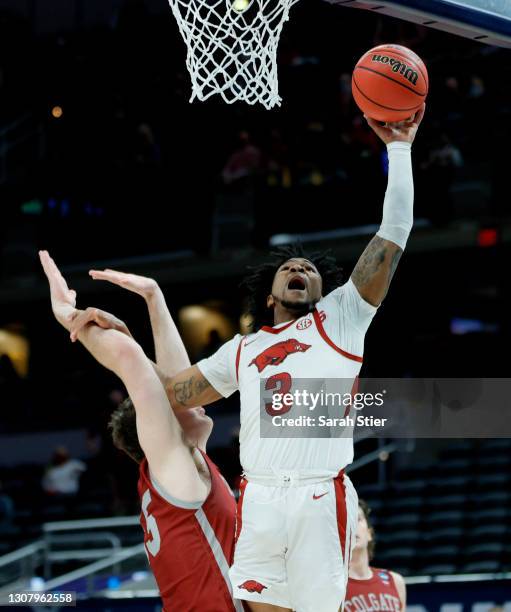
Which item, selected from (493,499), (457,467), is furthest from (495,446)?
(493,499)

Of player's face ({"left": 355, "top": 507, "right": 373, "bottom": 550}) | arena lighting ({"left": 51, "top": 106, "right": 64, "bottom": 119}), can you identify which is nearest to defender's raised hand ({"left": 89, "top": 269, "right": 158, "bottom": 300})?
player's face ({"left": 355, "top": 507, "right": 373, "bottom": 550})

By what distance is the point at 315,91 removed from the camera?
15.1 metres

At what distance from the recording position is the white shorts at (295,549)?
178 inches

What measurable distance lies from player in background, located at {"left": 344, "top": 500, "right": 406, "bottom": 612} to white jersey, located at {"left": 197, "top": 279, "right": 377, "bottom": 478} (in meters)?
1.77

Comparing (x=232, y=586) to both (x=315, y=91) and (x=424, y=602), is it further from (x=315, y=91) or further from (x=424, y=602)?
(x=315, y=91)

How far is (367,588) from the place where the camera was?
6477 millimetres

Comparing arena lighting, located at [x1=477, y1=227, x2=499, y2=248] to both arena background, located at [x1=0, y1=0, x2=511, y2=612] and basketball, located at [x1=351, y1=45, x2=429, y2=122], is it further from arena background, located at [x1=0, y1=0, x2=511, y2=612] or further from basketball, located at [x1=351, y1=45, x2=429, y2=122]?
basketball, located at [x1=351, y1=45, x2=429, y2=122]

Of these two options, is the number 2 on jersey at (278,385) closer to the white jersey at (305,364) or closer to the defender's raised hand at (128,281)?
the white jersey at (305,364)

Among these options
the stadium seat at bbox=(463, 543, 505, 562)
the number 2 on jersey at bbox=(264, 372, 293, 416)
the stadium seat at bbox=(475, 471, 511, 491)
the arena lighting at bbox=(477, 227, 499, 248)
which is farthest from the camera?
the arena lighting at bbox=(477, 227, 499, 248)

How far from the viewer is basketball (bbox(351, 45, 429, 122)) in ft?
15.6

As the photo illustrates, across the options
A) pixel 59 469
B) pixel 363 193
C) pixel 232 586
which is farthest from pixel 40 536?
pixel 232 586

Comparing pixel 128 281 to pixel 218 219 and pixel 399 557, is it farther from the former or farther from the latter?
pixel 218 219

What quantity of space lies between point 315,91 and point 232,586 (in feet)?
36.2

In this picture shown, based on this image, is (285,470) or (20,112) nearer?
(285,470)
